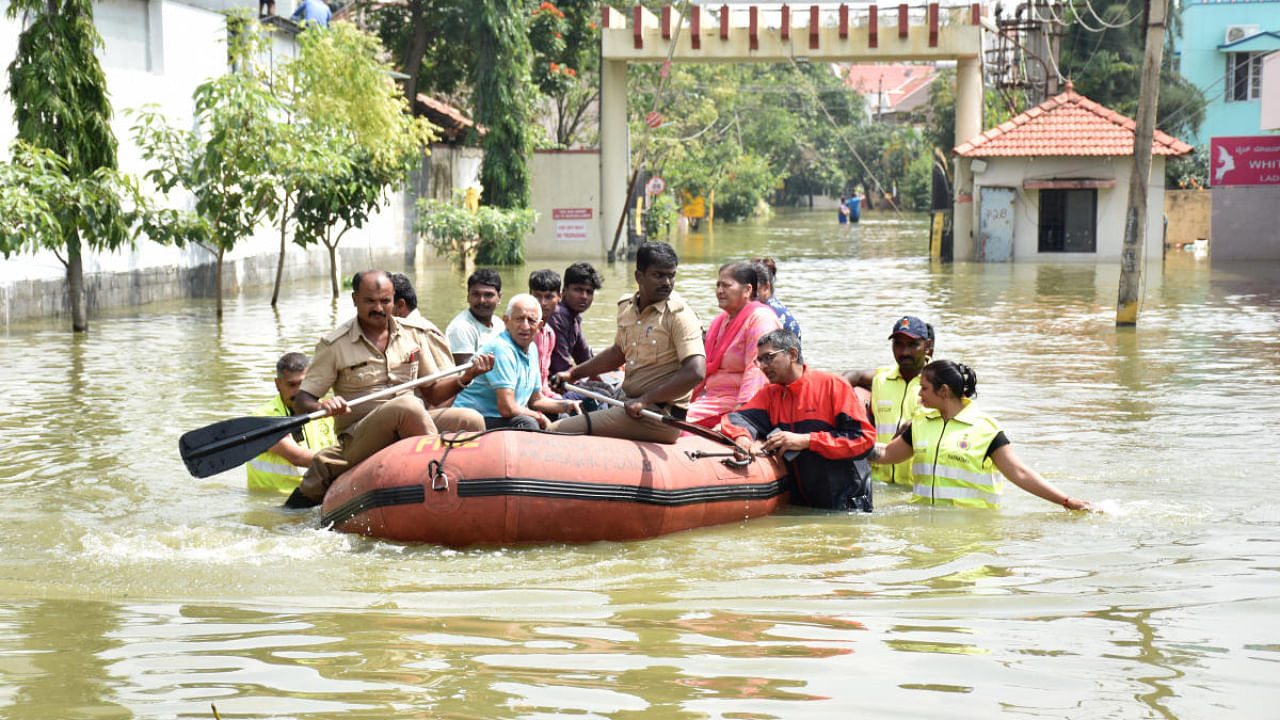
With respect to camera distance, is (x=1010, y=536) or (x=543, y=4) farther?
(x=543, y=4)

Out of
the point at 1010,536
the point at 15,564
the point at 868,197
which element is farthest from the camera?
the point at 868,197

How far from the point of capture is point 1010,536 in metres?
7.89

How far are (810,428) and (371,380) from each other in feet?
8.18

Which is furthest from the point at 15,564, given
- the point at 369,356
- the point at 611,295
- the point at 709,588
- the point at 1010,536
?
the point at 611,295

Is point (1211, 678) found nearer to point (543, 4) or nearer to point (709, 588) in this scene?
point (709, 588)

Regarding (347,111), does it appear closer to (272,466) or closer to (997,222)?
(272,466)

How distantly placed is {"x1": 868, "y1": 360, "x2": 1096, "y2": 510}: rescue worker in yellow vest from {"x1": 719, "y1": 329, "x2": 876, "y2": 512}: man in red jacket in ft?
0.94

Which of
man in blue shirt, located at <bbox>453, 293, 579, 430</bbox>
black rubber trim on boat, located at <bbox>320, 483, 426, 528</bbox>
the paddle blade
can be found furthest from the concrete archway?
black rubber trim on boat, located at <bbox>320, 483, 426, 528</bbox>

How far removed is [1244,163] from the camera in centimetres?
3297

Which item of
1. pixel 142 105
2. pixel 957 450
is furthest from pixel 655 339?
pixel 142 105

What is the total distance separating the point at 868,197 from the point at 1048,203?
5694cm

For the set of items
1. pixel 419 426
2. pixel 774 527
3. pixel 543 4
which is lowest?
pixel 774 527

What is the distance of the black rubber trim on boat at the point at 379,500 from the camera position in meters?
7.61

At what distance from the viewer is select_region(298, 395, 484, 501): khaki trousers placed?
26.3ft
